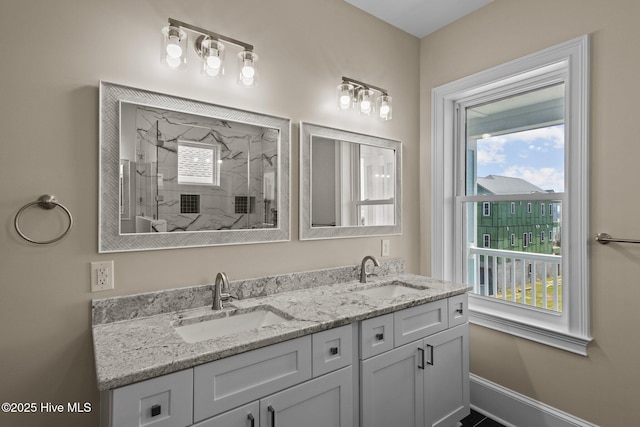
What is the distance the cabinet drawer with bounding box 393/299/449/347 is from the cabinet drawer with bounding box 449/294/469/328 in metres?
0.05

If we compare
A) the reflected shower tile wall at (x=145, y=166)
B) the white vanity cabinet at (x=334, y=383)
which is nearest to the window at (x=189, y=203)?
the reflected shower tile wall at (x=145, y=166)

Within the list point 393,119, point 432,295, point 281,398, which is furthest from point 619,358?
point 393,119

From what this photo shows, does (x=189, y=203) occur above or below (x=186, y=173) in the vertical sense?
below

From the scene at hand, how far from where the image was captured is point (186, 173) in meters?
1.59

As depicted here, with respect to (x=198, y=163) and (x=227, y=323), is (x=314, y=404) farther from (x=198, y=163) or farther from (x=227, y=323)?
(x=198, y=163)

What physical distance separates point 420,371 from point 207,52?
1.86 m

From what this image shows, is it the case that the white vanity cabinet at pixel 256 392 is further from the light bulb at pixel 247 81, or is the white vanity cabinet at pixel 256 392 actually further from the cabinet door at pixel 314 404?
the light bulb at pixel 247 81

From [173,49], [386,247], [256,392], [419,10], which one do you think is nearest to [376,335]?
[256,392]

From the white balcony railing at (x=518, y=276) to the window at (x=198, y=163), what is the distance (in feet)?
6.24

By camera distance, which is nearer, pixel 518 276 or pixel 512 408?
pixel 512 408

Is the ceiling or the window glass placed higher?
the ceiling

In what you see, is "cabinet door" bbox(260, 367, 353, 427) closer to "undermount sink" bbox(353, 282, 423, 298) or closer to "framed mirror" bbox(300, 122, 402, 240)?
"undermount sink" bbox(353, 282, 423, 298)

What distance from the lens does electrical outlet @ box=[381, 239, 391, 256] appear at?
7.89ft

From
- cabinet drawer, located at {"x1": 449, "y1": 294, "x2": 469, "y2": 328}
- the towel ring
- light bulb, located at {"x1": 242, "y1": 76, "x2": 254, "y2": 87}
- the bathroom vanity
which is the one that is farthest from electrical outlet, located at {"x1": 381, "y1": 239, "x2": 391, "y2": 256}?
the towel ring
